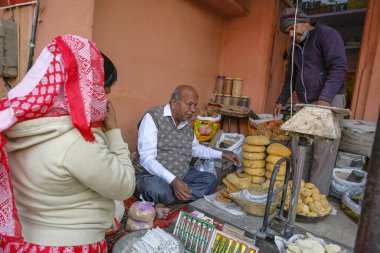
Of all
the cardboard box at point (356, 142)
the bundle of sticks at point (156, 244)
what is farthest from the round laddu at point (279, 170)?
the bundle of sticks at point (156, 244)

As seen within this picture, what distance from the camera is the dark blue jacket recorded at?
276 centimetres

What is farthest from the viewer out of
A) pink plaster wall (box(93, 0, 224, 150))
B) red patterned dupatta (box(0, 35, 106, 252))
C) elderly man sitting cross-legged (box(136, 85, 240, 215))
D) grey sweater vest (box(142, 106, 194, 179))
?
pink plaster wall (box(93, 0, 224, 150))

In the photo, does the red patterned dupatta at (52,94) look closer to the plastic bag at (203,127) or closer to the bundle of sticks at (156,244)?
the bundle of sticks at (156,244)

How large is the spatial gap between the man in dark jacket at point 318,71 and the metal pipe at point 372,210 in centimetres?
243

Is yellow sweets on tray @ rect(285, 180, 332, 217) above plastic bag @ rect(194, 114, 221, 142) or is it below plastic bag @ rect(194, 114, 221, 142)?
below

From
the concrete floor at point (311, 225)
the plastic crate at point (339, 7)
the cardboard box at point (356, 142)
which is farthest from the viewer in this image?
the plastic crate at point (339, 7)

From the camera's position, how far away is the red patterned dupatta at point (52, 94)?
985 millimetres

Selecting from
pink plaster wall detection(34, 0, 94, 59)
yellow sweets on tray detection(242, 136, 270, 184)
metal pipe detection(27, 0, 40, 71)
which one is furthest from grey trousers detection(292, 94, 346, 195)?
metal pipe detection(27, 0, 40, 71)

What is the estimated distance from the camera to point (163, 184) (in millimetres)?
2512

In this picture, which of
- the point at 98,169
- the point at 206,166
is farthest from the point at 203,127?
the point at 98,169

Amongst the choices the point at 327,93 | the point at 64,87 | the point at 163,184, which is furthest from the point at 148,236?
the point at 327,93

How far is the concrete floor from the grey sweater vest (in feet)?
1.37

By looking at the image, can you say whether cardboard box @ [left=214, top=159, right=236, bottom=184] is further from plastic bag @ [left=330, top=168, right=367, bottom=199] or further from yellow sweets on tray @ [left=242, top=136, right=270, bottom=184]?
plastic bag @ [left=330, top=168, right=367, bottom=199]

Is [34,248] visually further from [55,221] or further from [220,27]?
[220,27]
